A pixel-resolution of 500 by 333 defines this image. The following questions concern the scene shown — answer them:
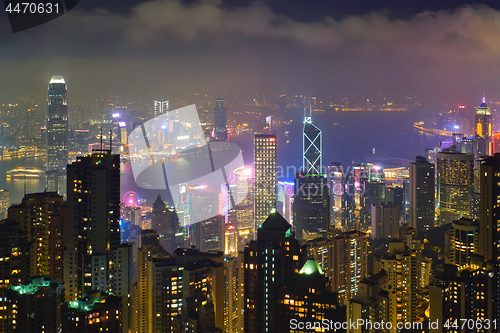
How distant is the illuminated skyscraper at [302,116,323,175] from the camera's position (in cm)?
1241

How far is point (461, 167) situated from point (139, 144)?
23.7ft

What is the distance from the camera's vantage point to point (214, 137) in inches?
381

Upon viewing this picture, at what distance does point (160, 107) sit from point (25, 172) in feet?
7.82

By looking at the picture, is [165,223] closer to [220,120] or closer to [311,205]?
[220,120]

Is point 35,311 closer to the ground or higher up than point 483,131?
closer to the ground

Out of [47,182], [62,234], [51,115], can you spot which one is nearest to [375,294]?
[62,234]

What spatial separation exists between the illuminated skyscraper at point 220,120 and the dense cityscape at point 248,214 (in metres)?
0.04

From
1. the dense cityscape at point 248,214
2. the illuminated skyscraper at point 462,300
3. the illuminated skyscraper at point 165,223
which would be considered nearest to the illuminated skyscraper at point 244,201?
the dense cityscape at point 248,214

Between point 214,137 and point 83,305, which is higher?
point 214,137

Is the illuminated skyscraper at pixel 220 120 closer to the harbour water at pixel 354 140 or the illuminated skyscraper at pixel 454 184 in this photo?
the harbour water at pixel 354 140

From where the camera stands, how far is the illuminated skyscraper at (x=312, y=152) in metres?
12.4

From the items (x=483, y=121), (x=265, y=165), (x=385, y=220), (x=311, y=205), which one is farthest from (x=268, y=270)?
(x=483, y=121)

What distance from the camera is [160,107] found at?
8.18m

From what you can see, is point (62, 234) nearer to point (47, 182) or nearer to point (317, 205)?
point (47, 182)
